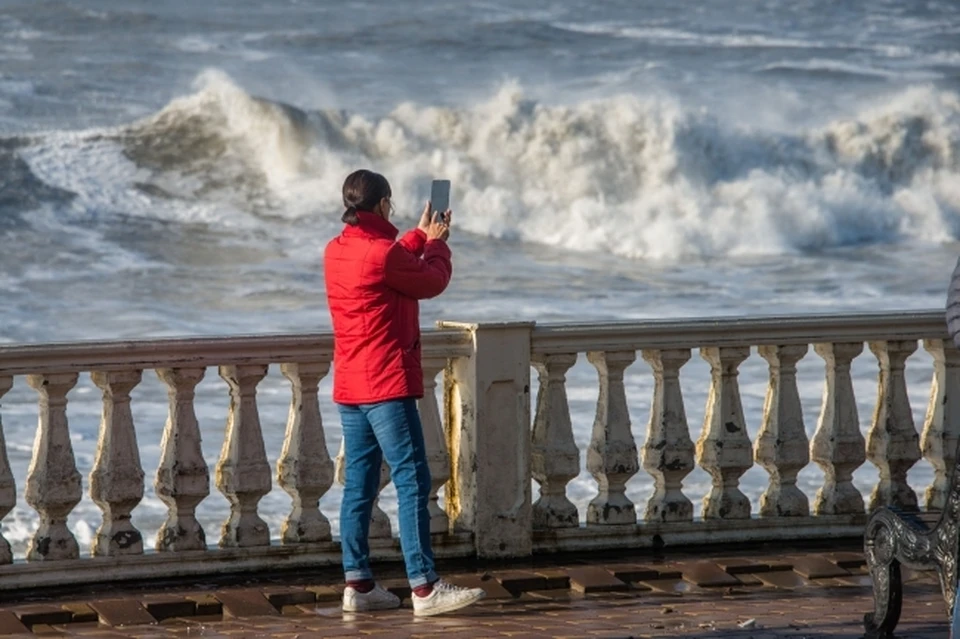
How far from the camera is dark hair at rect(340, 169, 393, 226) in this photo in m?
5.61

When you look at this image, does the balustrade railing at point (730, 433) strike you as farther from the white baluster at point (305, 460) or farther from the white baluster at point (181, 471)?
the white baluster at point (181, 471)

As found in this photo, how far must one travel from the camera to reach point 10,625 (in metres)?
5.59

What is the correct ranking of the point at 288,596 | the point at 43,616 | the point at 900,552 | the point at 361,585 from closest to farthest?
1. the point at 900,552
2. the point at 43,616
3. the point at 361,585
4. the point at 288,596

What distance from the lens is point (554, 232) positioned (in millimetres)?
30594

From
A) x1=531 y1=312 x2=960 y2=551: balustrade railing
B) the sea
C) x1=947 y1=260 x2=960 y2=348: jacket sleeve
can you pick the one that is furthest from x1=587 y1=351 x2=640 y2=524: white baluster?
the sea

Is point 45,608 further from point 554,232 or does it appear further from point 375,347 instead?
point 554,232

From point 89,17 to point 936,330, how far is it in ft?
100

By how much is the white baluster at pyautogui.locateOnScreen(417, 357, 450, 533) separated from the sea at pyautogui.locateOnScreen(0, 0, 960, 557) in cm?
1636

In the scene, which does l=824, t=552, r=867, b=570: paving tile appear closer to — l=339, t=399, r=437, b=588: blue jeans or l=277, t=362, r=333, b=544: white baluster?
l=339, t=399, r=437, b=588: blue jeans

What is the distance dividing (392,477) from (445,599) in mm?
421

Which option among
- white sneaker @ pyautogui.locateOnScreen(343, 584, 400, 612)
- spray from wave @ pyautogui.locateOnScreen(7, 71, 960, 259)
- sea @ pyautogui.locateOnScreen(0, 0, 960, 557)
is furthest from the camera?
spray from wave @ pyautogui.locateOnScreen(7, 71, 960, 259)

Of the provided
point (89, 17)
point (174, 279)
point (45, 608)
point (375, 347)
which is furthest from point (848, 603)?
point (89, 17)

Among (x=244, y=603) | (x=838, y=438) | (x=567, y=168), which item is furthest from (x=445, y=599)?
(x=567, y=168)

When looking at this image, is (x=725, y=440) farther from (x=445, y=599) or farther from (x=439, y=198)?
(x=439, y=198)
